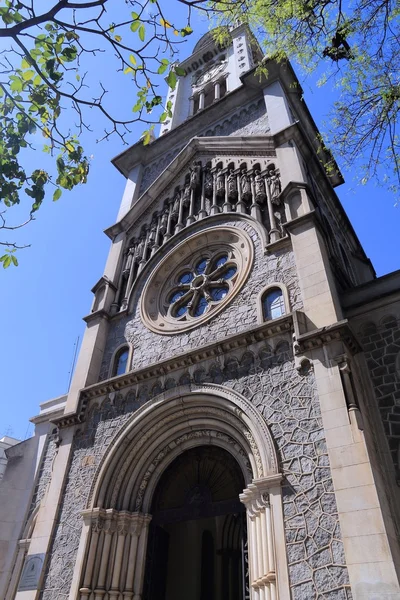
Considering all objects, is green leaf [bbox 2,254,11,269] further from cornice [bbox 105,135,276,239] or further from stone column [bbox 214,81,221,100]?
stone column [bbox 214,81,221,100]

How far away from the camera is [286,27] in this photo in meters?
7.57

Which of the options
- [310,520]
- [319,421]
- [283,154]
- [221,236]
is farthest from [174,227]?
[310,520]

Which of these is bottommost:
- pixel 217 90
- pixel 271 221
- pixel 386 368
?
pixel 386 368

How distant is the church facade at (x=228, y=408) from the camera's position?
21.6 feet

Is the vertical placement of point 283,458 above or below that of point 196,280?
below

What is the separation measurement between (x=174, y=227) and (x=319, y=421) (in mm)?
8349

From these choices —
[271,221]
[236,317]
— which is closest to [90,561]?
[236,317]

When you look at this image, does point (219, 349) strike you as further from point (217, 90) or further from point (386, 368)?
point (217, 90)

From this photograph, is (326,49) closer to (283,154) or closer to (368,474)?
(283,154)

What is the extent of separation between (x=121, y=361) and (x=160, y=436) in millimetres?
2799

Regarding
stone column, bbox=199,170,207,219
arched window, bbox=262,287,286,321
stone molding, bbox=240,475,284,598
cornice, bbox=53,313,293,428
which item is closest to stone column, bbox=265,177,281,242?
arched window, bbox=262,287,286,321

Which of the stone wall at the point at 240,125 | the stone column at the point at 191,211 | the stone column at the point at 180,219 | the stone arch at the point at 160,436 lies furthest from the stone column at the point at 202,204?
the stone arch at the point at 160,436

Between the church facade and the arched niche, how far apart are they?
32 mm

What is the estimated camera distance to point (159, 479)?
9625 mm
